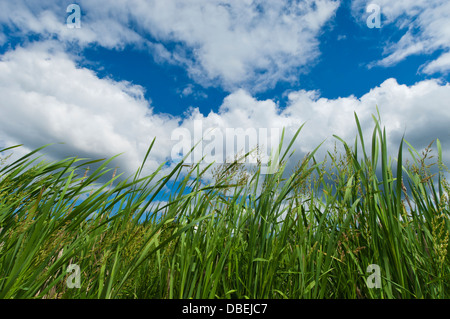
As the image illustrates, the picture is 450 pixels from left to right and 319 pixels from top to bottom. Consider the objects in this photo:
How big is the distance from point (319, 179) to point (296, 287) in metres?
0.69

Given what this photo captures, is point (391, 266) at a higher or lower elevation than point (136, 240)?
lower

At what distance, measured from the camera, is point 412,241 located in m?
1.69

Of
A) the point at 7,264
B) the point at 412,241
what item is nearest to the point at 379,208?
the point at 412,241

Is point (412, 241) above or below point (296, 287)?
above
